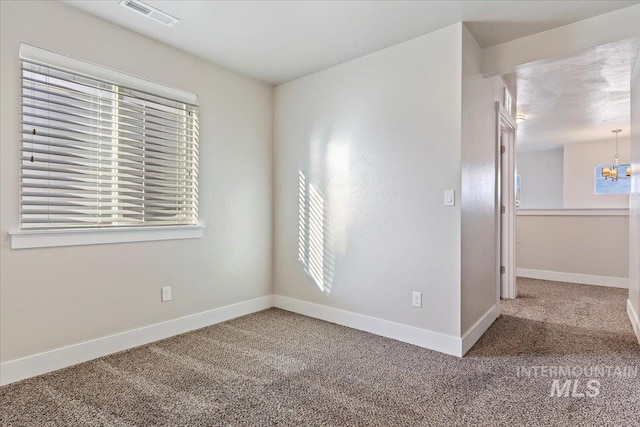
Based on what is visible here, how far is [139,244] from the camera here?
Result: 277 centimetres

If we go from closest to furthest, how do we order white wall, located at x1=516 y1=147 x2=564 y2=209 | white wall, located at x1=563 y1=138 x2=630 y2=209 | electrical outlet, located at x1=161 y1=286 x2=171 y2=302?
electrical outlet, located at x1=161 y1=286 x2=171 y2=302
white wall, located at x1=563 y1=138 x2=630 y2=209
white wall, located at x1=516 y1=147 x2=564 y2=209

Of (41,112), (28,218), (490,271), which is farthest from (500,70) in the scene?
(28,218)

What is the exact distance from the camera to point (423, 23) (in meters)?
2.61

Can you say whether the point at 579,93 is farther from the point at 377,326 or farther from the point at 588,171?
the point at 588,171

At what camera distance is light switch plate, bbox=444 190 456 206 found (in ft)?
8.66

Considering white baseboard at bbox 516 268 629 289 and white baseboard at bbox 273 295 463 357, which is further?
white baseboard at bbox 516 268 629 289

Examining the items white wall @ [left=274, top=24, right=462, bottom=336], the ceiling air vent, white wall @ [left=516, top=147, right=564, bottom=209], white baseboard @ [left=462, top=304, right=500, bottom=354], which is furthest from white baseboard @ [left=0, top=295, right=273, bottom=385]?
white wall @ [left=516, top=147, right=564, bottom=209]

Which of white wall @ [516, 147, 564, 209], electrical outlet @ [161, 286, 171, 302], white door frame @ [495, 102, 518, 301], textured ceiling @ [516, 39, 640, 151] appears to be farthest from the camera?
white wall @ [516, 147, 564, 209]

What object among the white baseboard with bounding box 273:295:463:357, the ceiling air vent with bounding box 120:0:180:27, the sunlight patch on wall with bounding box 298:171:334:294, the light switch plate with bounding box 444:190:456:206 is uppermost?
the ceiling air vent with bounding box 120:0:180:27

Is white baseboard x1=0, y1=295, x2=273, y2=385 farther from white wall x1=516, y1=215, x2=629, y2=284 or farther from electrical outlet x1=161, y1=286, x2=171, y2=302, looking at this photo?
white wall x1=516, y1=215, x2=629, y2=284

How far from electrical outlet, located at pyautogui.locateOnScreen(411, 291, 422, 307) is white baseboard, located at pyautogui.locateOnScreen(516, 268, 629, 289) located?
3.85 m

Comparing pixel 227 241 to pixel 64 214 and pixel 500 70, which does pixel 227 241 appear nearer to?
pixel 64 214

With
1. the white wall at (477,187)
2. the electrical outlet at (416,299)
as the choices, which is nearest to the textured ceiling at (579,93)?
the white wall at (477,187)

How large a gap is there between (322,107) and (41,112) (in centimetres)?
221
